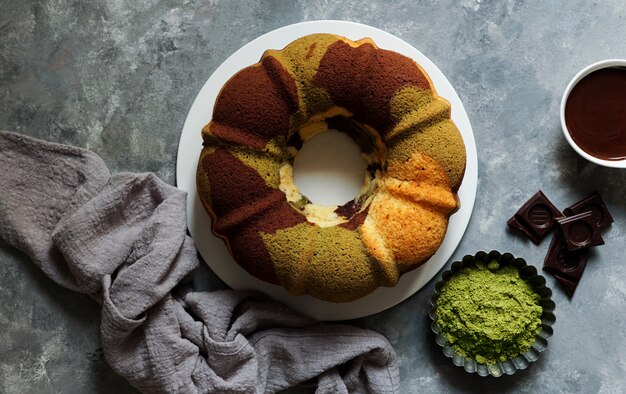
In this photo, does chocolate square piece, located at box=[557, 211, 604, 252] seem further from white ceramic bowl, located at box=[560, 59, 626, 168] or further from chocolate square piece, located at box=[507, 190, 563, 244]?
white ceramic bowl, located at box=[560, 59, 626, 168]

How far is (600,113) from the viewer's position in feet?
5.59

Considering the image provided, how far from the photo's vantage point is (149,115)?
181 centimetres

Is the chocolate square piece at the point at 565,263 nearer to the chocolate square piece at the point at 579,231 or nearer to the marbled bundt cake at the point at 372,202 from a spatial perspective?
the chocolate square piece at the point at 579,231

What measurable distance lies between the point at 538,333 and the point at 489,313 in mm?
159

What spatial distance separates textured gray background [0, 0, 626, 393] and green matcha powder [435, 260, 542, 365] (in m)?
0.09

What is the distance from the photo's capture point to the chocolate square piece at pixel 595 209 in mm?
1785

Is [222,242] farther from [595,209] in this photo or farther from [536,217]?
[595,209]

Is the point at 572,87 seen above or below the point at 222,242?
above

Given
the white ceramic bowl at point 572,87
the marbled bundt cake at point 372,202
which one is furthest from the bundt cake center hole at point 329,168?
the white ceramic bowl at point 572,87

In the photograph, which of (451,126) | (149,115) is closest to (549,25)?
(451,126)

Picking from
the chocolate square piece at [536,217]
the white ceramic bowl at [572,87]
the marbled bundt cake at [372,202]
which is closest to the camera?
the marbled bundt cake at [372,202]

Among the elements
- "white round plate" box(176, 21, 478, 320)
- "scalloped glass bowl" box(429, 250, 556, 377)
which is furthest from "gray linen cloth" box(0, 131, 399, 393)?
"scalloped glass bowl" box(429, 250, 556, 377)

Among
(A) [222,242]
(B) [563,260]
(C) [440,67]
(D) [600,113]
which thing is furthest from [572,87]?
(A) [222,242]

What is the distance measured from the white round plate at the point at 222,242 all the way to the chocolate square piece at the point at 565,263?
0.85 ft
